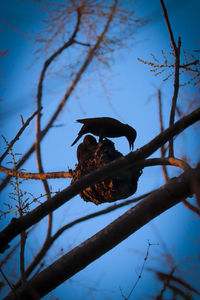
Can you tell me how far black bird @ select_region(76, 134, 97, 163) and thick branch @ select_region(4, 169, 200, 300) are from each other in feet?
1.77

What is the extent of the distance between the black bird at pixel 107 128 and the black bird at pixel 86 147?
1.7 inches

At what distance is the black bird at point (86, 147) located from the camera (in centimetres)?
135

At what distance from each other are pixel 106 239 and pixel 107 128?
0.67 meters

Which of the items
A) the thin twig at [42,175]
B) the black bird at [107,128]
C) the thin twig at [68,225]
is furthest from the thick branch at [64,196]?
the thin twig at [68,225]

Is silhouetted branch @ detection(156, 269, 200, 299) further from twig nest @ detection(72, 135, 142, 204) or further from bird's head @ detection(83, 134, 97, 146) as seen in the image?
bird's head @ detection(83, 134, 97, 146)

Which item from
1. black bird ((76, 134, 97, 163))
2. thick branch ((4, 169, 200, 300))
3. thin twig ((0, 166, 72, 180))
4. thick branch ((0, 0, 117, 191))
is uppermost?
thick branch ((0, 0, 117, 191))

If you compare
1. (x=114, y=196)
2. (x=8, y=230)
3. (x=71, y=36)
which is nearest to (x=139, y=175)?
(x=114, y=196)

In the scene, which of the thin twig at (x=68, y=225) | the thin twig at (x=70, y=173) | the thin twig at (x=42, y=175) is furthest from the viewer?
the thin twig at (x=68, y=225)

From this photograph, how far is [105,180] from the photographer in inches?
44.4

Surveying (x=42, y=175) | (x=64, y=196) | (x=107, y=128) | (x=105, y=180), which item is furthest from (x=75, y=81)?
(x=64, y=196)

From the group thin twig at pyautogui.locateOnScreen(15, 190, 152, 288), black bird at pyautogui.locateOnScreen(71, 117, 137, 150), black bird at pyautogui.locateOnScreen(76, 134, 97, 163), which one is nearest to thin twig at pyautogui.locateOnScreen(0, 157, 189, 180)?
black bird at pyautogui.locateOnScreen(76, 134, 97, 163)

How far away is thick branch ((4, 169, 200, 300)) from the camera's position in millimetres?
852

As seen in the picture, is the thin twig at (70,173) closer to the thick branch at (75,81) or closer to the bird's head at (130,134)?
the bird's head at (130,134)

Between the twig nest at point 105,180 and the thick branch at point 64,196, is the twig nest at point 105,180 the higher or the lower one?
the higher one
